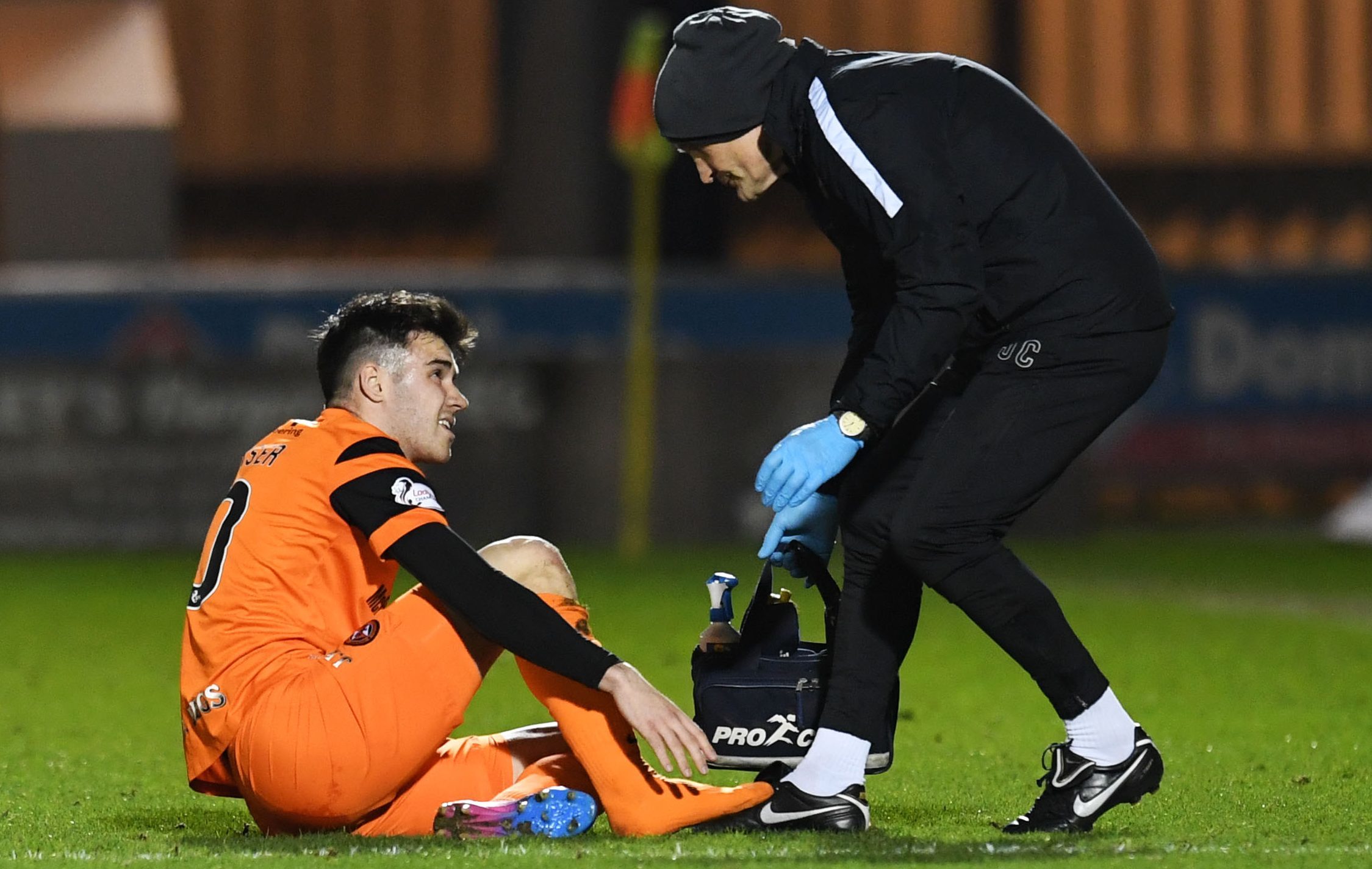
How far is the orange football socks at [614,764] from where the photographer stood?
3.64 metres

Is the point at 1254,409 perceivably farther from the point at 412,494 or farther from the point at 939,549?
the point at 412,494

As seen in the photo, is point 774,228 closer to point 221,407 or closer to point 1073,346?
point 221,407

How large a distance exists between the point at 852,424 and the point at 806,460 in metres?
0.11

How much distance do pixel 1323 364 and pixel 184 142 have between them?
13.8 m

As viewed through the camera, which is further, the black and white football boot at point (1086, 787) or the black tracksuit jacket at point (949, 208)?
the black and white football boot at point (1086, 787)

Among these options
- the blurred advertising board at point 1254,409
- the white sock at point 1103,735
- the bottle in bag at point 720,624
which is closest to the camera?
the white sock at point 1103,735

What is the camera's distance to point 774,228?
20.5 metres

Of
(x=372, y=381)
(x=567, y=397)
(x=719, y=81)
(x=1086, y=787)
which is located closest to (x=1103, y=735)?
(x=1086, y=787)

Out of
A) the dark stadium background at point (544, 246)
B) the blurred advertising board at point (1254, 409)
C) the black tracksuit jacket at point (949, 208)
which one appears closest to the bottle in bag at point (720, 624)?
the black tracksuit jacket at point (949, 208)

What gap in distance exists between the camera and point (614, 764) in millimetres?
3660

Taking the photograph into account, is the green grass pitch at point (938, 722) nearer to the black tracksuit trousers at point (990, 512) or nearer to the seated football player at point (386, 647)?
the seated football player at point (386, 647)

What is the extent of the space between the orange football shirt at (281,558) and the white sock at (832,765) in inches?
34.5

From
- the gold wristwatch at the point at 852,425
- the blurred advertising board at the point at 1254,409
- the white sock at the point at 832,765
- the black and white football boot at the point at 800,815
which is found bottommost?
the blurred advertising board at the point at 1254,409

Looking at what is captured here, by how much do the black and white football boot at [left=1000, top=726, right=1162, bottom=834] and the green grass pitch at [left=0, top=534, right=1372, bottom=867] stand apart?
0.06 meters
